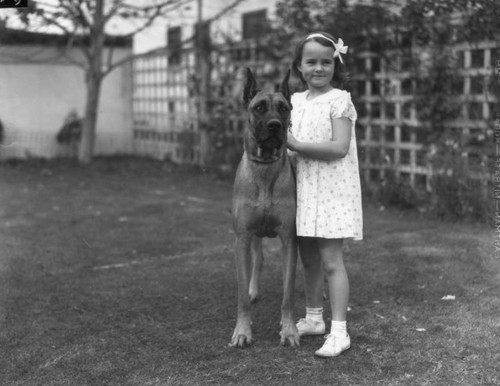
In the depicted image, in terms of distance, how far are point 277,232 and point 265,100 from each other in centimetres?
69

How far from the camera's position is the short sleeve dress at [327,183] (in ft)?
10.4

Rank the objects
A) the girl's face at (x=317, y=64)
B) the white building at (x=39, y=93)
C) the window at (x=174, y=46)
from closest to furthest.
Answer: the girl's face at (x=317, y=64), the window at (x=174, y=46), the white building at (x=39, y=93)

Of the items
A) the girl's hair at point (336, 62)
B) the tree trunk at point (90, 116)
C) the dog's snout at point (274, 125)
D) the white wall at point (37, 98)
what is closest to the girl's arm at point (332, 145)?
the dog's snout at point (274, 125)

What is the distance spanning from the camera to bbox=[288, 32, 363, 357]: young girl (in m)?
3.14

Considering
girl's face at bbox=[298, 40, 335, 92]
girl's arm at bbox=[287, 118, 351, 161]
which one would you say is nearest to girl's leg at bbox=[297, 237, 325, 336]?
girl's arm at bbox=[287, 118, 351, 161]

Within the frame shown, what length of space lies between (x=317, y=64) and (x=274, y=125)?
1.52ft

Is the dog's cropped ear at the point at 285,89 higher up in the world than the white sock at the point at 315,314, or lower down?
higher up

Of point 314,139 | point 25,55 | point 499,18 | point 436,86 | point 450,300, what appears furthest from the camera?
point 25,55

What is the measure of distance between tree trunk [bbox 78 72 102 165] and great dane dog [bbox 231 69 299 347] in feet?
29.5

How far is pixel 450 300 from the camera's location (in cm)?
391

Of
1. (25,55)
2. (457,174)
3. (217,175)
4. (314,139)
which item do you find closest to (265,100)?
(314,139)

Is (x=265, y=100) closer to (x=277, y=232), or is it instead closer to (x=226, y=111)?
(x=277, y=232)

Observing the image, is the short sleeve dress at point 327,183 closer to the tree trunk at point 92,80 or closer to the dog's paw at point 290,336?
the dog's paw at point 290,336

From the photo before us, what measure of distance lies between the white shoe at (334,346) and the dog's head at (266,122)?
92cm
